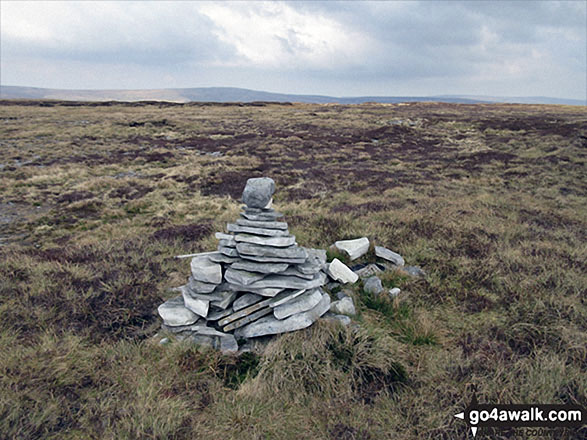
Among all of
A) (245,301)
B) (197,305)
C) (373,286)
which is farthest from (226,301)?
(373,286)

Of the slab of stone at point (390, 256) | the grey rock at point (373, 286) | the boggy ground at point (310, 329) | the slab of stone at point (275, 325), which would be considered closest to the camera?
the boggy ground at point (310, 329)

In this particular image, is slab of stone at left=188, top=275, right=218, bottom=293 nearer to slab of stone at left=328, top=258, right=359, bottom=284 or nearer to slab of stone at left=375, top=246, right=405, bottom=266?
slab of stone at left=328, top=258, right=359, bottom=284

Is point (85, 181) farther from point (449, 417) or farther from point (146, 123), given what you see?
point (146, 123)

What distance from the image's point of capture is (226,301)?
4.65 metres

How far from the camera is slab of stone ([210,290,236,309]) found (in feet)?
15.1

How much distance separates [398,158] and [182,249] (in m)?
18.9

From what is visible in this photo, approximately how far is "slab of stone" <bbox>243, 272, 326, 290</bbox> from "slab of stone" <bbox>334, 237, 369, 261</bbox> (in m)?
2.28

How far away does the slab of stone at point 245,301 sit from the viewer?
15.0ft

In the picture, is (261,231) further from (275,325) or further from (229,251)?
(275,325)

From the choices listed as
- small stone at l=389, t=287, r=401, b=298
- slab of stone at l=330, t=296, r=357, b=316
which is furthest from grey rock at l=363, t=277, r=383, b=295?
slab of stone at l=330, t=296, r=357, b=316

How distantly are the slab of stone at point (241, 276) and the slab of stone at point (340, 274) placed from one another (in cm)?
169

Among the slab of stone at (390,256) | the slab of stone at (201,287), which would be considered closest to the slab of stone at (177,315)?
the slab of stone at (201,287)

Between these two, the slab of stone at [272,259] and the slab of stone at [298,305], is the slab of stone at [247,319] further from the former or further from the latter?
the slab of stone at [272,259]

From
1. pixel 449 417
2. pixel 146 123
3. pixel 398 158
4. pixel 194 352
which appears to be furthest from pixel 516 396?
pixel 146 123
